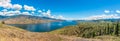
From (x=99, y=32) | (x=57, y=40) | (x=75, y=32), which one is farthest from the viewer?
(x=75, y=32)

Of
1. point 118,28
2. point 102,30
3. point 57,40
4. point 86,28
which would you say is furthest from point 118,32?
point 57,40

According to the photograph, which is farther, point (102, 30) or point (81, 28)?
point (81, 28)

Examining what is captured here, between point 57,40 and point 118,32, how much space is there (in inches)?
5626

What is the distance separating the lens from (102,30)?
169250 millimetres

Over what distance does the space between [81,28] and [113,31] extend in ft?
144

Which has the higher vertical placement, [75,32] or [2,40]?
[2,40]

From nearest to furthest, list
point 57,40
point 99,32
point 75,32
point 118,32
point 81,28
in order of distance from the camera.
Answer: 1. point 57,40
2. point 118,32
3. point 99,32
4. point 75,32
5. point 81,28

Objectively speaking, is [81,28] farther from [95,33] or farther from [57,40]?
[57,40]

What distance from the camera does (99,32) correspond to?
168 metres

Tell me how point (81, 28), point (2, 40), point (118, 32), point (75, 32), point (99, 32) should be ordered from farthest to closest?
1. point (81, 28)
2. point (75, 32)
3. point (99, 32)
4. point (118, 32)
5. point (2, 40)

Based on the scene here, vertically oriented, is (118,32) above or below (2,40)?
below

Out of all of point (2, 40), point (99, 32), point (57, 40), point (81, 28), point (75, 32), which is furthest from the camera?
point (81, 28)

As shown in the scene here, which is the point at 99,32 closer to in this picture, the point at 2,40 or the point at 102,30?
the point at 102,30

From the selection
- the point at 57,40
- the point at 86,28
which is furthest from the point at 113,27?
the point at 57,40
